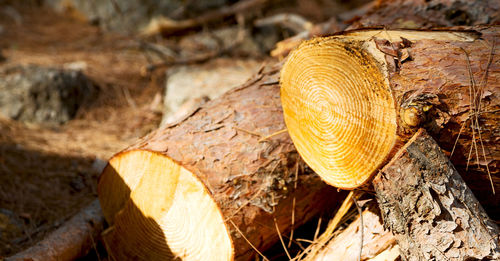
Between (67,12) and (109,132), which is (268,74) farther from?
(67,12)

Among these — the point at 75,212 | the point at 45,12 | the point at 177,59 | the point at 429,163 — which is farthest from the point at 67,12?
the point at 429,163

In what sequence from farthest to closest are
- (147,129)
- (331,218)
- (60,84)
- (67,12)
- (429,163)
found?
(67,12) → (60,84) → (147,129) → (331,218) → (429,163)

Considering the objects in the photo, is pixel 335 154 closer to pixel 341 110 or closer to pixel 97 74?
pixel 341 110

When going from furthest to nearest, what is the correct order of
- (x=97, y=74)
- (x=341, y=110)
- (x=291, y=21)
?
(x=291, y=21), (x=97, y=74), (x=341, y=110)

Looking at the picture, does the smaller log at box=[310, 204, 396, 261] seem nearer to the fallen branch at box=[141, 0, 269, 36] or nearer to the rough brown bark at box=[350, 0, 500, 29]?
the rough brown bark at box=[350, 0, 500, 29]

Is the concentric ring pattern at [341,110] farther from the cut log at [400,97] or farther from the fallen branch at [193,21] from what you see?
the fallen branch at [193,21]

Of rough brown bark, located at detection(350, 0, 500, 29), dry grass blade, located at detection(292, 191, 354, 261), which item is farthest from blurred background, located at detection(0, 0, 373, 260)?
rough brown bark, located at detection(350, 0, 500, 29)

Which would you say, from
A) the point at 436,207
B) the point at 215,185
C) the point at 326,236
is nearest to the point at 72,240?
the point at 215,185
